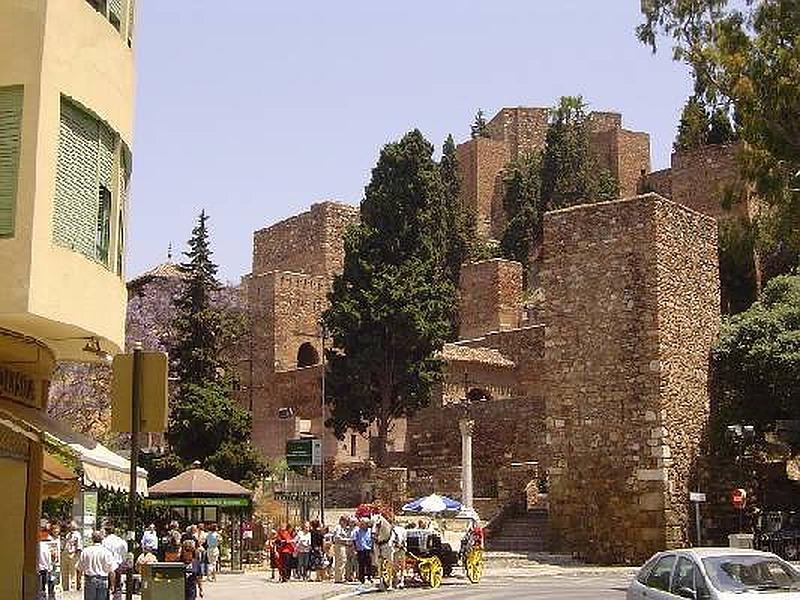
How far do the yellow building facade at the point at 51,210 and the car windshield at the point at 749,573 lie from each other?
21.5ft

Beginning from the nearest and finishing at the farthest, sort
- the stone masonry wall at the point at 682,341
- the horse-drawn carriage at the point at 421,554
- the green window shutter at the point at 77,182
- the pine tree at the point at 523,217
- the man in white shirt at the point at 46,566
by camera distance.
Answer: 1. the green window shutter at the point at 77,182
2. the man in white shirt at the point at 46,566
3. the horse-drawn carriage at the point at 421,554
4. the stone masonry wall at the point at 682,341
5. the pine tree at the point at 523,217

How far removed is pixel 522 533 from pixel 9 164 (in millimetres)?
28484

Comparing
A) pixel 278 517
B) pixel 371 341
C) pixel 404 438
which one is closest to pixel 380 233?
pixel 371 341

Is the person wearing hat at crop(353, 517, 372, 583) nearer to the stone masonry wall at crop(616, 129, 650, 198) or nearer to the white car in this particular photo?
the white car

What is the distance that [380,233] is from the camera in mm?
47469

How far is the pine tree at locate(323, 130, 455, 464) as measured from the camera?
4506 centimetres

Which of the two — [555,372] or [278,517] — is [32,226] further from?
[278,517]

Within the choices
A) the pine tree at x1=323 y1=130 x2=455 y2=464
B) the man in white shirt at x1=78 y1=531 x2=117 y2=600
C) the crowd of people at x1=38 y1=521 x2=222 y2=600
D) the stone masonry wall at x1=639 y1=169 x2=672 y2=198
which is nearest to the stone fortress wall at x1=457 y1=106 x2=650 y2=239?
the stone masonry wall at x1=639 y1=169 x2=672 y2=198

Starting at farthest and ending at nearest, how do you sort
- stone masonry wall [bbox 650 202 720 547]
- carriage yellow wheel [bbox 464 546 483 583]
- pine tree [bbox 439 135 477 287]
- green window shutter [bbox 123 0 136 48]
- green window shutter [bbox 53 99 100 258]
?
1. pine tree [bbox 439 135 477 287]
2. stone masonry wall [bbox 650 202 720 547]
3. carriage yellow wheel [bbox 464 546 483 583]
4. green window shutter [bbox 123 0 136 48]
5. green window shutter [bbox 53 99 100 258]

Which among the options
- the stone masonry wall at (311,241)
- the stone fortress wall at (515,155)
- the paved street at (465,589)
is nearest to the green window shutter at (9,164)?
the paved street at (465,589)

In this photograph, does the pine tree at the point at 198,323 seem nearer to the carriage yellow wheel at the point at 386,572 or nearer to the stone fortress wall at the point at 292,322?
the stone fortress wall at the point at 292,322

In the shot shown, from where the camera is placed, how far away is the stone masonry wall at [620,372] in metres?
32.7

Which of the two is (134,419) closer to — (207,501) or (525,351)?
(207,501)

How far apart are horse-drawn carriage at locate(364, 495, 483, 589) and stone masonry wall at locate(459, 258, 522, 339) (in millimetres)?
29243
